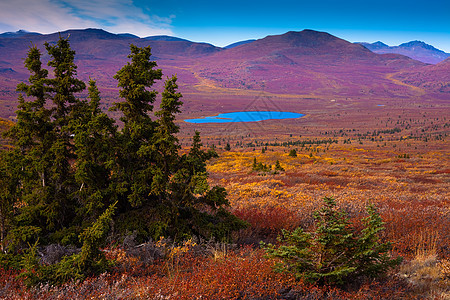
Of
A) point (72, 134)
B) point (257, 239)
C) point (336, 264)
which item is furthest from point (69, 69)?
point (336, 264)

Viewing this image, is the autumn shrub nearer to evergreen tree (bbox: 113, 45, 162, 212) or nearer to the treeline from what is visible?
the treeline

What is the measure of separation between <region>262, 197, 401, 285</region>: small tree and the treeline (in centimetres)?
186

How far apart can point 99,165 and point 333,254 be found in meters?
4.02

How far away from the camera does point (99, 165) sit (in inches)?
188

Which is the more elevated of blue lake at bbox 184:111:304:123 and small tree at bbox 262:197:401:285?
blue lake at bbox 184:111:304:123

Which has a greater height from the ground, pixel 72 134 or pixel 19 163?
pixel 72 134

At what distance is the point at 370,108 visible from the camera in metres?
161

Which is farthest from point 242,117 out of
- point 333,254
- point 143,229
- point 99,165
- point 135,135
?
point 333,254

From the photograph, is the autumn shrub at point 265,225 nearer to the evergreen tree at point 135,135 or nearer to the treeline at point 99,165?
the treeline at point 99,165

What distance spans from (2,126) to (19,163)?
3241cm

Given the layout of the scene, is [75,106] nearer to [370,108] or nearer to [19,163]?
[19,163]

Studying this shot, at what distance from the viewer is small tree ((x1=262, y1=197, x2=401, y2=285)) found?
10.2 ft

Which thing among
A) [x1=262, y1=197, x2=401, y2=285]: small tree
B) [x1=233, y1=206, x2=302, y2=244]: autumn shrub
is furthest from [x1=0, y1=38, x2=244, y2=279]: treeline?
[x1=262, y1=197, x2=401, y2=285]: small tree

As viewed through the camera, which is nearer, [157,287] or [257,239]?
[157,287]
